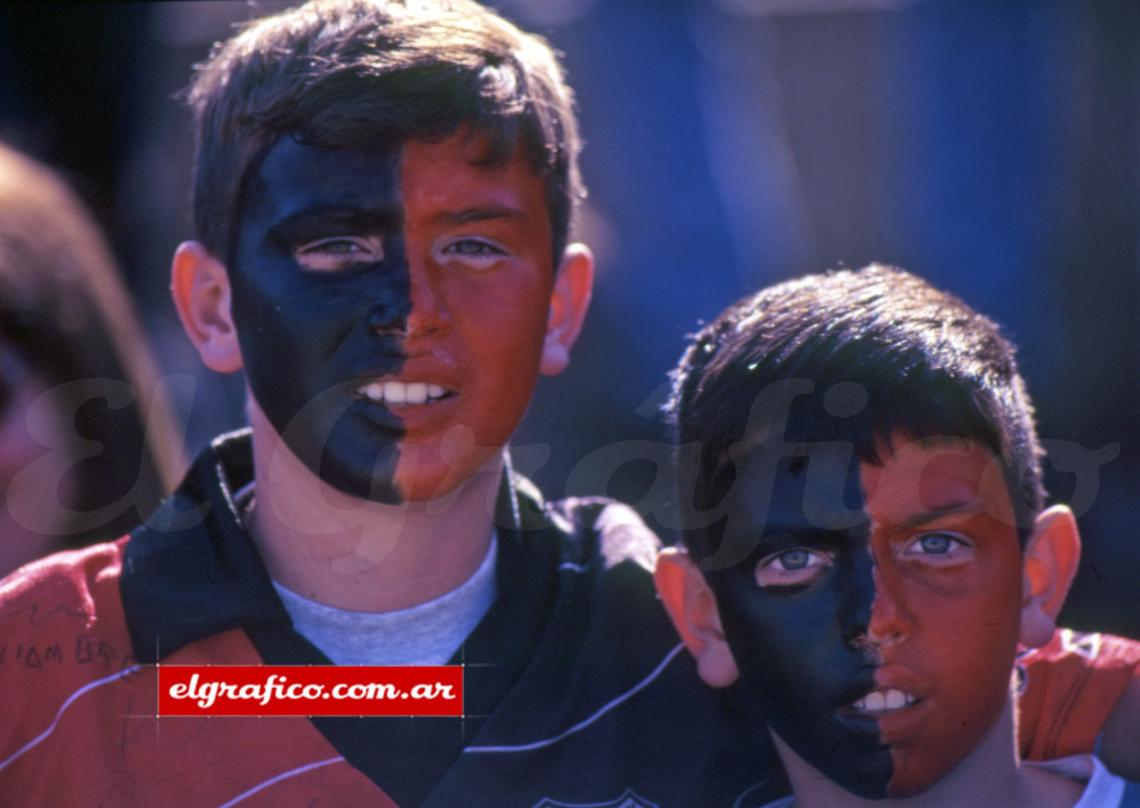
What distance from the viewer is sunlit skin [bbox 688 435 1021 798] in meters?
1.37

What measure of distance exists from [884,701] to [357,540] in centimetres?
65

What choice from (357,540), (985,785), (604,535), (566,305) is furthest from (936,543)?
(357,540)

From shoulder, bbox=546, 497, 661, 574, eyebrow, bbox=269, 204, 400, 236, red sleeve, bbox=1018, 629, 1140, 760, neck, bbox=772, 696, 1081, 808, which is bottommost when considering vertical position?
neck, bbox=772, 696, 1081, 808

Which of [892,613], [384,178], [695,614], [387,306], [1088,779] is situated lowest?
[1088,779]

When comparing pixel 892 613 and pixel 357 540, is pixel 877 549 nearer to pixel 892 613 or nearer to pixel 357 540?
pixel 892 613

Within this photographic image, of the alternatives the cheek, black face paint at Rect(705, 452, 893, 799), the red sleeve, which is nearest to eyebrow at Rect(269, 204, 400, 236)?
black face paint at Rect(705, 452, 893, 799)

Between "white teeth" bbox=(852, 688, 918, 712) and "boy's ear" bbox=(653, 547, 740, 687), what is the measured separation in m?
0.16

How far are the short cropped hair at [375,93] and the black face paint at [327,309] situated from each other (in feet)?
0.13

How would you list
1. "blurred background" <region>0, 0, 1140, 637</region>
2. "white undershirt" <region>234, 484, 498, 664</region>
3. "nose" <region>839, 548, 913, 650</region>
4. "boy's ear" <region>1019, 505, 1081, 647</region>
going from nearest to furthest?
"nose" <region>839, 548, 913, 650</region> → "boy's ear" <region>1019, 505, 1081, 647</region> → "white undershirt" <region>234, 484, 498, 664</region> → "blurred background" <region>0, 0, 1140, 637</region>

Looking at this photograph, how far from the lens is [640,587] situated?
63.9 inches

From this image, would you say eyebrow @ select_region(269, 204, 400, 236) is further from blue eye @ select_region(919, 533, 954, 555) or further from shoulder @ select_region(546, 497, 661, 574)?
blue eye @ select_region(919, 533, 954, 555)

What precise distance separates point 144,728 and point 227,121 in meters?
0.75

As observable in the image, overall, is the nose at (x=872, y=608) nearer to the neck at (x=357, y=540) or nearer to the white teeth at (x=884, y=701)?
the white teeth at (x=884, y=701)

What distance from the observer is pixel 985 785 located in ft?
4.75
